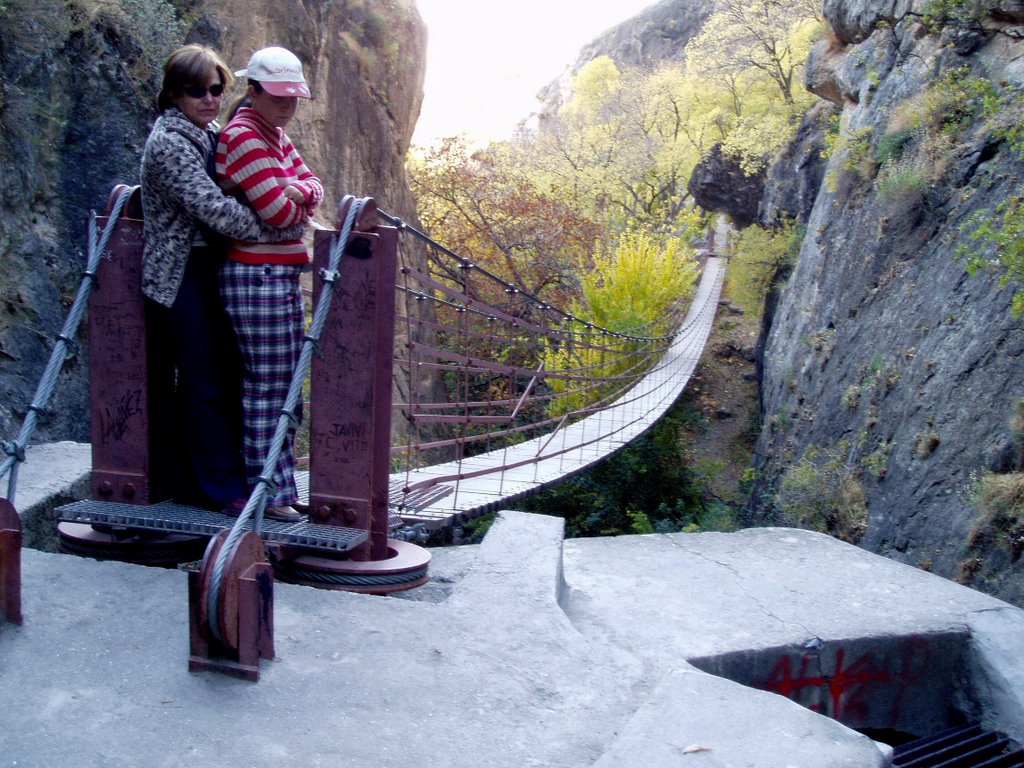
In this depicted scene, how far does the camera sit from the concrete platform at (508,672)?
1.49m

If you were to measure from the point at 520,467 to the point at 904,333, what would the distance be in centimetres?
301

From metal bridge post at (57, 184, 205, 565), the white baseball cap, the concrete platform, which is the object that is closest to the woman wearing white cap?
the white baseball cap

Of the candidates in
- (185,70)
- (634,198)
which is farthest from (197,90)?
(634,198)

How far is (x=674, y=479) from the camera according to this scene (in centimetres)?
952

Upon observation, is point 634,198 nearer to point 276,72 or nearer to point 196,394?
point 276,72

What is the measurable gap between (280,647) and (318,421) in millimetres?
534

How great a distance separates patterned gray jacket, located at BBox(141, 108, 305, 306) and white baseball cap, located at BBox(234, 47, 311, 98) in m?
0.19

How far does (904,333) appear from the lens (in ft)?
20.3

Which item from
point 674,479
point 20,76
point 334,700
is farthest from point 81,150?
point 674,479

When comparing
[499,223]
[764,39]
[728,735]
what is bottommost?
[728,735]

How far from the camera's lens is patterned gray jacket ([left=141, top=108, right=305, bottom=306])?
1998 mm

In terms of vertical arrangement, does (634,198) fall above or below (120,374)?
above

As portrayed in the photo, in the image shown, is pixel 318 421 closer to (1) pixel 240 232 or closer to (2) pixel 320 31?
(1) pixel 240 232

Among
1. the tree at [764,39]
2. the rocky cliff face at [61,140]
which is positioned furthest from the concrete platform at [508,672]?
the tree at [764,39]
